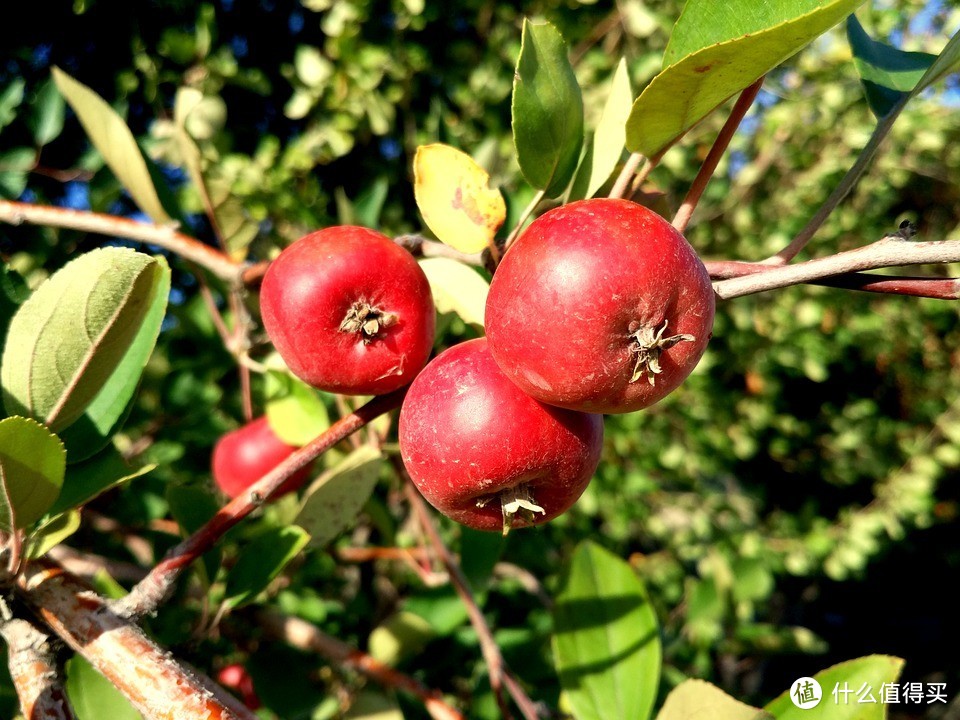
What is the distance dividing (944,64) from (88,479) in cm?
95

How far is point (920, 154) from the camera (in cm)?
243

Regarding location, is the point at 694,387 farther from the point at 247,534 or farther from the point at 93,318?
the point at 93,318

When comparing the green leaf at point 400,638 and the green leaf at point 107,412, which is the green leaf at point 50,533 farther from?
the green leaf at point 400,638

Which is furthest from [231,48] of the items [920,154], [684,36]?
[920,154]

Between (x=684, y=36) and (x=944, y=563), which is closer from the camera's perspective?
(x=684, y=36)

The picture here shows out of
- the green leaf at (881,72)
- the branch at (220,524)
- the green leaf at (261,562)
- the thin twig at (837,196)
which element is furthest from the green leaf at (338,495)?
the green leaf at (881,72)

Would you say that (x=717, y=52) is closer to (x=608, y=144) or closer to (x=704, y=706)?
(x=608, y=144)

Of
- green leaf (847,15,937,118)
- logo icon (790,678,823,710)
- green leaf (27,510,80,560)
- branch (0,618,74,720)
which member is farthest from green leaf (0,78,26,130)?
logo icon (790,678,823,710)

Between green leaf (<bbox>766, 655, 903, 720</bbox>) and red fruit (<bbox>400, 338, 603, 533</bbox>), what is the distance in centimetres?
38

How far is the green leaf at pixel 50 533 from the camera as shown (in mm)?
644

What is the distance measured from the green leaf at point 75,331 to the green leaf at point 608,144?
413mm

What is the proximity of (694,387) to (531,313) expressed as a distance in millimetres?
1890

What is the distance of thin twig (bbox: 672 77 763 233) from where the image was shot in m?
0.59

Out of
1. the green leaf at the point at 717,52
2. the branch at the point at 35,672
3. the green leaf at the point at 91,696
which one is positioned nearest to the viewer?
the green leaf at the point at 717,52
